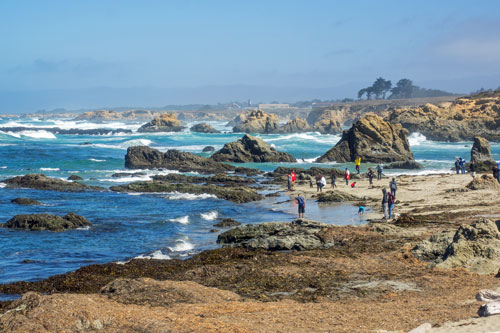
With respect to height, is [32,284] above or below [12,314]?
below

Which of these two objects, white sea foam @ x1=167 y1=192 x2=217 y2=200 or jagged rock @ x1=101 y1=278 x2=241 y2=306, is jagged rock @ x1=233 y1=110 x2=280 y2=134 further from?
jagged rock @ x1=101 y1=278 x2=241 y2=306

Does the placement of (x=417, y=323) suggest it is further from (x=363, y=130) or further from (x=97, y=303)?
(x=363, y=130)

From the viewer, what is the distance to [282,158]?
168 feet

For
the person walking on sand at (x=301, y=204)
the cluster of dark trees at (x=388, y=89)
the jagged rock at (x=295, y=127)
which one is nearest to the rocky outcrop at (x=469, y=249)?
the person walking on sand at (x=301, y=204)

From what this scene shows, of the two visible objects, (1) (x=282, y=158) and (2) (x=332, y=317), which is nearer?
(2) (x=332, y=317)

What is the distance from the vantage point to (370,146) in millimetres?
50969

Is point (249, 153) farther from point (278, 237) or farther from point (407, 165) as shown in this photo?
point (278, 237)

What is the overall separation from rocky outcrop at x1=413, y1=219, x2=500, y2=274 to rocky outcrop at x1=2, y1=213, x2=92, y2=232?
40.0ft

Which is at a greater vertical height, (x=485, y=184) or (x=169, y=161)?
(x=485, y=184)

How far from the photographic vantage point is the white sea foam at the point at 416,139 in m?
75.3

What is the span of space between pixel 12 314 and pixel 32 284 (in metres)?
4.65

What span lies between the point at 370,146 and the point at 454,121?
33.5 metres

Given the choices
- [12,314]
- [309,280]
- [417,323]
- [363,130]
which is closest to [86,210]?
[309,280]

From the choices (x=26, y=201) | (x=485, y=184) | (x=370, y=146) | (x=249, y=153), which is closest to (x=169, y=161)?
(x=249, y=153)
